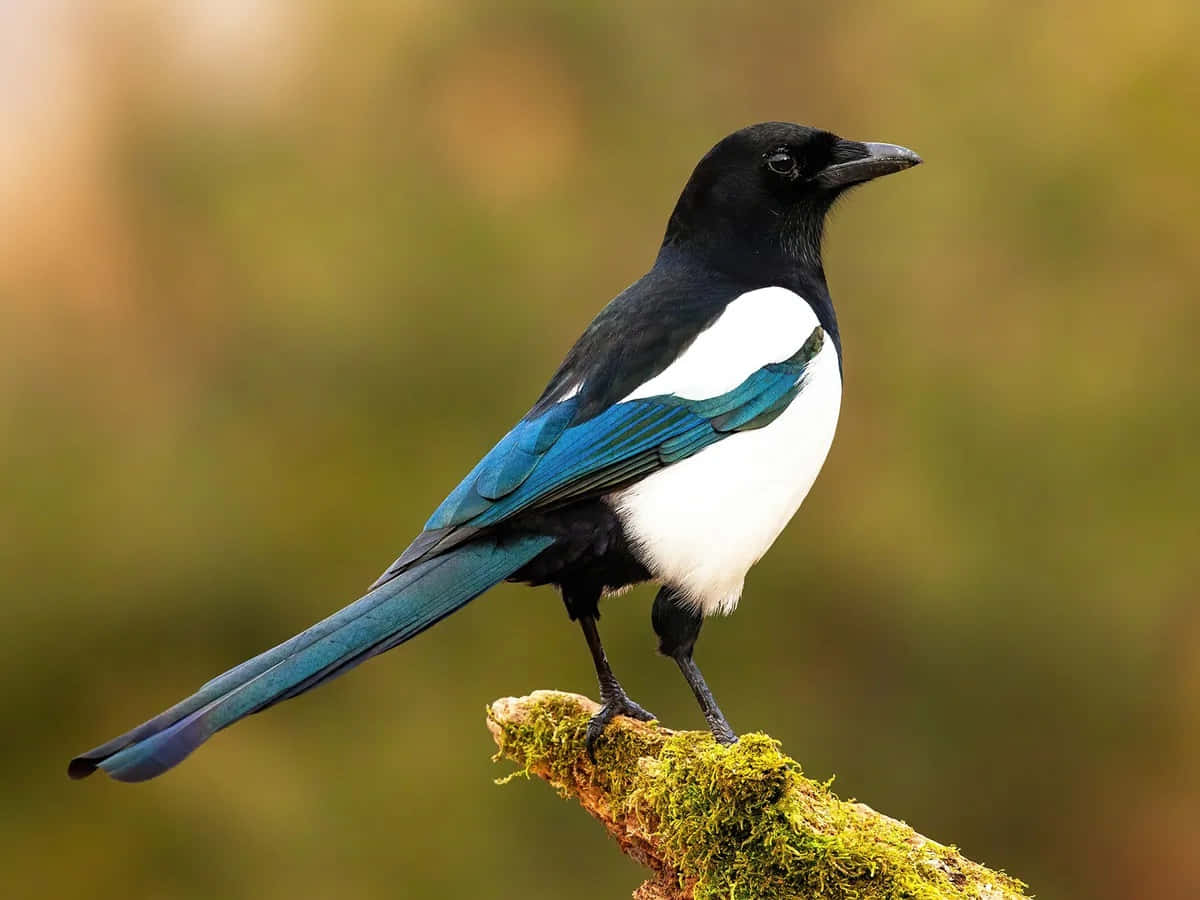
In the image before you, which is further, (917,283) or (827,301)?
(917,283)

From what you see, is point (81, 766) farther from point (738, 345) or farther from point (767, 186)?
point (767, 186)

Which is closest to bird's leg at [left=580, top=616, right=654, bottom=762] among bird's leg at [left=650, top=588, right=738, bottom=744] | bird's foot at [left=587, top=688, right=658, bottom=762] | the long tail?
bird's foot at [left=587, top=688, right=658, bottom=762]

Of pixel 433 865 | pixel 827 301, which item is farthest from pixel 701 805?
pixel 433 865

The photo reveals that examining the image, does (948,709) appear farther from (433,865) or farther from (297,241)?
(297,241)

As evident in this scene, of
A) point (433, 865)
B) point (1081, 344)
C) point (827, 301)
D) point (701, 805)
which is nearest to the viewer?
point (701, 805)

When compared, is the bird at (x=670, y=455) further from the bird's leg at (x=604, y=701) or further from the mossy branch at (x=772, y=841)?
the mossy branch at (x=772, y=841)

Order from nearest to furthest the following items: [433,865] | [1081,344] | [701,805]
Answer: [701,805], [433,865], [1081,344]
